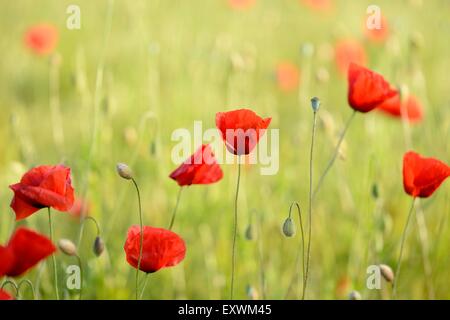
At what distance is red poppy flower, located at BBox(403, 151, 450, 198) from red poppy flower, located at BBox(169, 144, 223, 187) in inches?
11.4

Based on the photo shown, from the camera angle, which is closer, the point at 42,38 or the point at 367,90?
the point at 367,90

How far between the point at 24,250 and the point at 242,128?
34 cm

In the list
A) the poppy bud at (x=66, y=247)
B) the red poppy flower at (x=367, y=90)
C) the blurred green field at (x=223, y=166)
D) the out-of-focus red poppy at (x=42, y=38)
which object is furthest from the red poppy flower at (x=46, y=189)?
the out-of-focus red poppy at (x=42, y=38)

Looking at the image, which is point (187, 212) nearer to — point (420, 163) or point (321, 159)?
point (321, 159)

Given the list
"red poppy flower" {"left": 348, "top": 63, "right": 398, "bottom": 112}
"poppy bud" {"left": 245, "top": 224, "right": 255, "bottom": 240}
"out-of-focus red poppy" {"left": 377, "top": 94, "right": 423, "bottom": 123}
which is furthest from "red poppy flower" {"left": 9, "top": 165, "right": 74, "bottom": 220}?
"out-of-focus red poppy" {"left": 377, "top": 94, "right": 423, "bottom": 123}

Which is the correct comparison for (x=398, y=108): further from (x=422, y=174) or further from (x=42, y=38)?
(x=42, y=38)

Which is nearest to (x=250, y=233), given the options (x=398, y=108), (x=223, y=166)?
(x=398, y=108)

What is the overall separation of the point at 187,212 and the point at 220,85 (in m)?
1.07

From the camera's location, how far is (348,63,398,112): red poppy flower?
1.29 m

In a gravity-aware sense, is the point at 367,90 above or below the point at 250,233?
above

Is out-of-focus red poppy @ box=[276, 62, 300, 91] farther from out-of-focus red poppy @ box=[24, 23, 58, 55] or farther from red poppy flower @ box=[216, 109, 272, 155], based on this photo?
red poppy flower @ box=[216, 109, 272, 155]

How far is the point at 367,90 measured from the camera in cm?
129

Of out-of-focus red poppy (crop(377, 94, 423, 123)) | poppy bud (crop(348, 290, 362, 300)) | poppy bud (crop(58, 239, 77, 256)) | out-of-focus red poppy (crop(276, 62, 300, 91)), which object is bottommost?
poppy bud (crop(348, 290, 362, 300))
